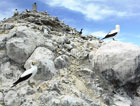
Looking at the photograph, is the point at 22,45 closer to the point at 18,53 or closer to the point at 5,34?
the point at 18,53

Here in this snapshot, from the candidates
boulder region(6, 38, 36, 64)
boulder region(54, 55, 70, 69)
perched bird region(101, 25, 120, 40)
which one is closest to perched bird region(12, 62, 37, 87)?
boulder region(54, 55, 70, 69)

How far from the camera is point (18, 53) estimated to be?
1688 cm

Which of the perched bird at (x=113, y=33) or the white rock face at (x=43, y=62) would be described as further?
the perched bird at (x=113, y=33)

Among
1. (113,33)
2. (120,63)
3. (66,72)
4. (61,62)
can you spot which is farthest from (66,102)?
(113,33)

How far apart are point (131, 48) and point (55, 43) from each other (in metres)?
6.33

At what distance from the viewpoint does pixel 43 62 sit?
15484mm

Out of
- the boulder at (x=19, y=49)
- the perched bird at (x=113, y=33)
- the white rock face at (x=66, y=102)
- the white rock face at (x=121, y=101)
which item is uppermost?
the perched bird at (x=113, y=33)

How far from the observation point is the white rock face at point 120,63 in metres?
15.9

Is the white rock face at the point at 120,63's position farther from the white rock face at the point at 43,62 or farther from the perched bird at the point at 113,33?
the white rock face at the point at 43,62

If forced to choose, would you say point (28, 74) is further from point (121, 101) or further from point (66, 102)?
point (121, 101)

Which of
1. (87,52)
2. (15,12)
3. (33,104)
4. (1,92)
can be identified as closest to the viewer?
(33,104)

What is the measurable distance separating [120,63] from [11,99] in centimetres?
791

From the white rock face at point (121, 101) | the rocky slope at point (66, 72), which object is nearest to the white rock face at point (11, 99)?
the rocky slope at point (66, 72)

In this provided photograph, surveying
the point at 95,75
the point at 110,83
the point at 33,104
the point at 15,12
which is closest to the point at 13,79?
the point at 33,104
